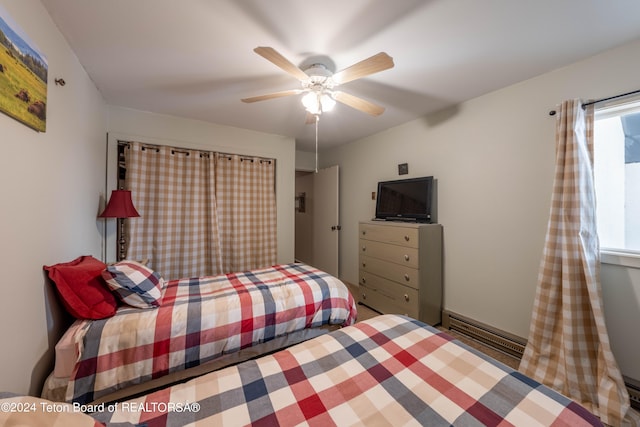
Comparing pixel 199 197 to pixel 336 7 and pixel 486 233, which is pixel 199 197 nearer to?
pixel 336 7

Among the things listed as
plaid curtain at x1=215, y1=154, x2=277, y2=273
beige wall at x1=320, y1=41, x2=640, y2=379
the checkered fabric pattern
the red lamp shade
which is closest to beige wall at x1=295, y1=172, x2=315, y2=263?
plaid curtain at x1=215, y1=154, x2=277, y2=273

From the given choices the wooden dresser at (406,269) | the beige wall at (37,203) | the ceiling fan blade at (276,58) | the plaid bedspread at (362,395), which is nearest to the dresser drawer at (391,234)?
the wooden dresser at (406,269)

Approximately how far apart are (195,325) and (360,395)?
3.68 feet

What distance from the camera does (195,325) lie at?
1.49 m

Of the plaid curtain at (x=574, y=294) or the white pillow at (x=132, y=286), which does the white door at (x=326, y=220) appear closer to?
the plaid curtain at (x=574, y=294)

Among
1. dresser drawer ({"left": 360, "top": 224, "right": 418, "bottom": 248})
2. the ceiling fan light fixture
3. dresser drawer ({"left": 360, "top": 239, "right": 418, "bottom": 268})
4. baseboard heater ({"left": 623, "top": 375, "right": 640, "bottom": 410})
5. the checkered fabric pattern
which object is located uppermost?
the ceiling fan light fixture

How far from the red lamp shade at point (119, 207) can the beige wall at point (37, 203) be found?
278mm

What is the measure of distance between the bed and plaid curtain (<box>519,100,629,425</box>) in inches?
44.9

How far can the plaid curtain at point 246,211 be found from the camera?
3.08 m

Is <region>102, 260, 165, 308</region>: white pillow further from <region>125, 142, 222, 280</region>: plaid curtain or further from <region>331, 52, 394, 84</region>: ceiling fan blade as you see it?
<region>331, 52, 394, 84</region>: ceiling fan blade

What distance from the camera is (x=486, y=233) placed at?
225 cm

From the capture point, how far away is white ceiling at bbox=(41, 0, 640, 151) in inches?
49.0

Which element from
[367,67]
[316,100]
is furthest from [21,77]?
[367,67]

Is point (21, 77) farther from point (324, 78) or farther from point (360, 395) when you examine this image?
point (360, 395)
